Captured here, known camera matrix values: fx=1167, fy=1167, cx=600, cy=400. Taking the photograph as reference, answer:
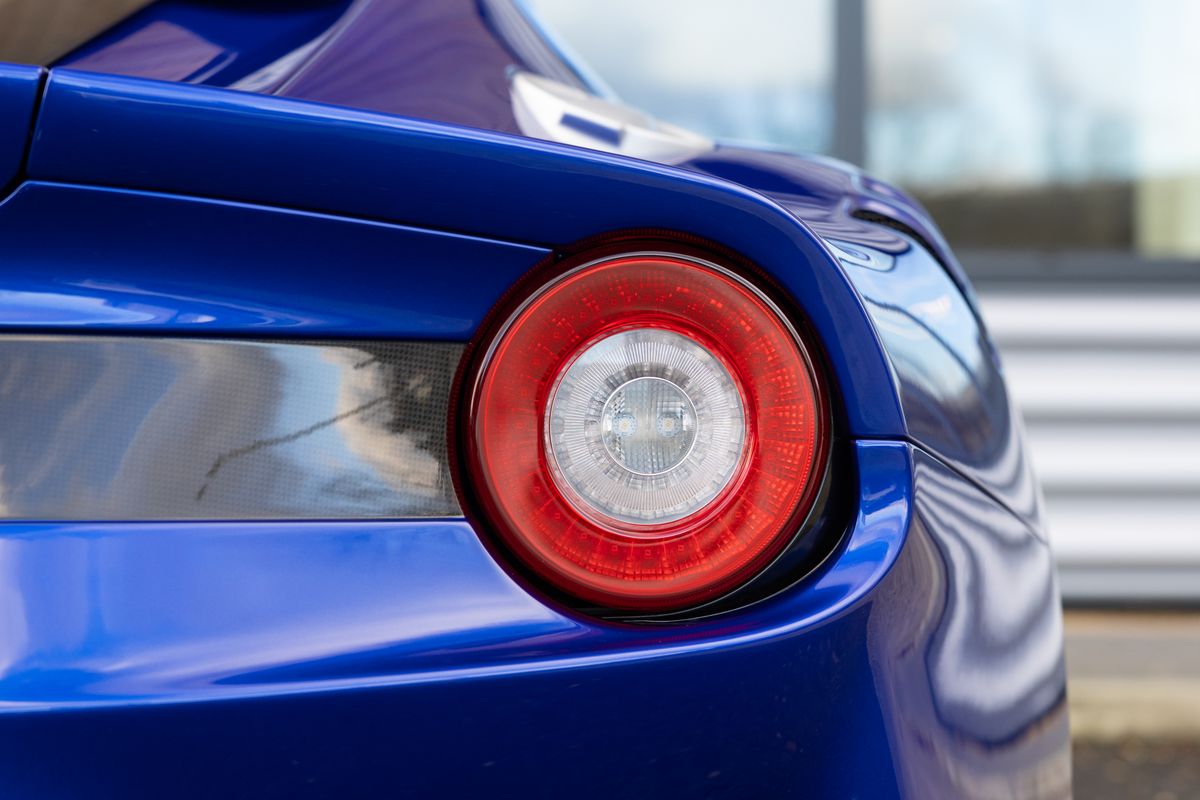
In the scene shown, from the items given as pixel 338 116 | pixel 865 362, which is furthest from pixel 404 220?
pixel 865 362

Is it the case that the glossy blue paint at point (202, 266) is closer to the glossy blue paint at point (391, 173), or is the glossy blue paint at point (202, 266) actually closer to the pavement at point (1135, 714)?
the glossy blue paint at point (391, 173)

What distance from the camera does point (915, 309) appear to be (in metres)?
1.07

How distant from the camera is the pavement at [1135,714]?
10.0ft

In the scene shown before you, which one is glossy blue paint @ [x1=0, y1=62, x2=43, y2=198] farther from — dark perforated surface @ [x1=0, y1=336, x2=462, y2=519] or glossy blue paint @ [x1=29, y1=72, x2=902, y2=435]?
dark perforated surface @ [x1=0, y1=336, x2=462, y2=519]

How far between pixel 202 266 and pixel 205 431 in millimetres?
119

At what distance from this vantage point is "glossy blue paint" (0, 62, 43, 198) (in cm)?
82

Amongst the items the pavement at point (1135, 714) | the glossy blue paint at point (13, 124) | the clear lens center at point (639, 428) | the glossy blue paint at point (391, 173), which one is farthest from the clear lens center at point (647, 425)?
the pavement at point (1135, 714)

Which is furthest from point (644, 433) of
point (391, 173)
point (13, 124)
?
point (13, 124)

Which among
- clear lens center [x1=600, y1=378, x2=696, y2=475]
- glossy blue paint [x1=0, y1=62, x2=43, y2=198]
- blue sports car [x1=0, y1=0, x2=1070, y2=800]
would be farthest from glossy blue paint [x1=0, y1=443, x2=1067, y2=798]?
glossy blue paint [x1=0, y1=62, x2=43, y2=198]

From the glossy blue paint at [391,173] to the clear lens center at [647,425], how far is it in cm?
12

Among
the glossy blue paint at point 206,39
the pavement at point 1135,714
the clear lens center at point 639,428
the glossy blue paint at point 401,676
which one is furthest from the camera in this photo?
the pavement at point 1135,714

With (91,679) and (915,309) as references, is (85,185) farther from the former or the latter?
(915,309)

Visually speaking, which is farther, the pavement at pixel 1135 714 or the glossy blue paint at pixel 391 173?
the pavement at pixel 1135 714

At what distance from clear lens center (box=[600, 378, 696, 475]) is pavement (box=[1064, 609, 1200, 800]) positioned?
2.51 meters
